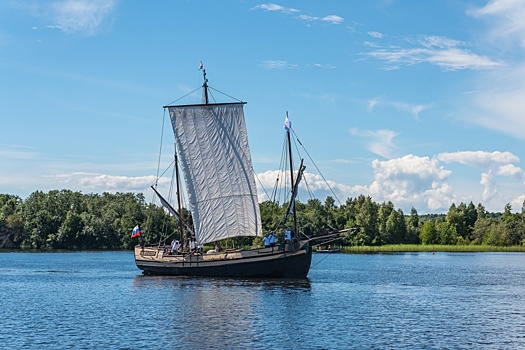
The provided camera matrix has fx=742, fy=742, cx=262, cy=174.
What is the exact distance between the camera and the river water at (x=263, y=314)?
39031mm

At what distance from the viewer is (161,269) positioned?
81.2 m

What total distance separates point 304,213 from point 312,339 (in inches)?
6017

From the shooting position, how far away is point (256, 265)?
237 feet

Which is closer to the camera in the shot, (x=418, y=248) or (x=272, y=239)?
(x=272, y=239)

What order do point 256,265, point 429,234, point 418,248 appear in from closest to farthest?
point 256,265
point 418,248
point 429,234

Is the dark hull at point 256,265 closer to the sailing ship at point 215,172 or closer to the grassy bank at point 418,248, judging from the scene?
the sailing ship at point 215,172

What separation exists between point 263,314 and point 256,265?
24.2 metres

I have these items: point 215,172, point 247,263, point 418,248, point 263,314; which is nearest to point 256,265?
point 247,263

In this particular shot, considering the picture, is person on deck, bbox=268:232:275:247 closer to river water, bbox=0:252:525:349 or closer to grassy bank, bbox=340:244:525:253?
river water, bbox=0:252:525:349

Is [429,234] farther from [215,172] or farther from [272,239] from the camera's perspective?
[272,239]

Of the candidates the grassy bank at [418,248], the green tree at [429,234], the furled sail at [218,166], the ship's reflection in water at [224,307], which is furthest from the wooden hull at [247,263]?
the green tree at [429,234]

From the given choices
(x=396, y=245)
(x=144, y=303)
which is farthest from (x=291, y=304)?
(x=396, y=245)

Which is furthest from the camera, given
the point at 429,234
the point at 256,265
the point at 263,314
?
the point at 429,234

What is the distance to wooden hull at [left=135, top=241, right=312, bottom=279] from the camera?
235 feet
